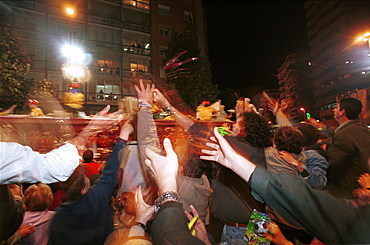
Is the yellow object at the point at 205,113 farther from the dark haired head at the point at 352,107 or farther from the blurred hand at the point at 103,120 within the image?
the dark haired head at the point at 352,107

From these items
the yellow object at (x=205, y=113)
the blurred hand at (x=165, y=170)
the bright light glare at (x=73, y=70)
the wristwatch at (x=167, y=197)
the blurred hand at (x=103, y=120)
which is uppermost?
the bright light glare at (x=73, y=70)

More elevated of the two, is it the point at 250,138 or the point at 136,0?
the point at 136,0

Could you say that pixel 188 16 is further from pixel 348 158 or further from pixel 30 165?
pixel 30 165

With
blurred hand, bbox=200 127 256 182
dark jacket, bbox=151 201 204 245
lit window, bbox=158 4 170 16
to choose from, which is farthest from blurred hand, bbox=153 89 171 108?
lit window, bbox=158 4 170 16

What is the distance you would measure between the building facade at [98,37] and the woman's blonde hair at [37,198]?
12.9 meters

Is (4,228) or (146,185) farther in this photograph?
(146,185)

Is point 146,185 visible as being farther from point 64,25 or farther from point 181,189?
point 64,25

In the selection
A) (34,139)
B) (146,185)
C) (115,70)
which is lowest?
(146,185)

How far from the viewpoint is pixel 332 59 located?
36.1 metres

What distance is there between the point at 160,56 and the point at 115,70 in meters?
4.82

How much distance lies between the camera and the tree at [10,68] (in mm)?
9234

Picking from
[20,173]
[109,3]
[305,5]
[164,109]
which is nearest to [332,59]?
[305,5]

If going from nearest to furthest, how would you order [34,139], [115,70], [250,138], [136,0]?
[250,138], [34,139], [115,70], [136,0]

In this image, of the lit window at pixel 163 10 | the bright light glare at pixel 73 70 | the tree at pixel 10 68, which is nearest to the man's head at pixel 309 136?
the tree at pixel 10 68
